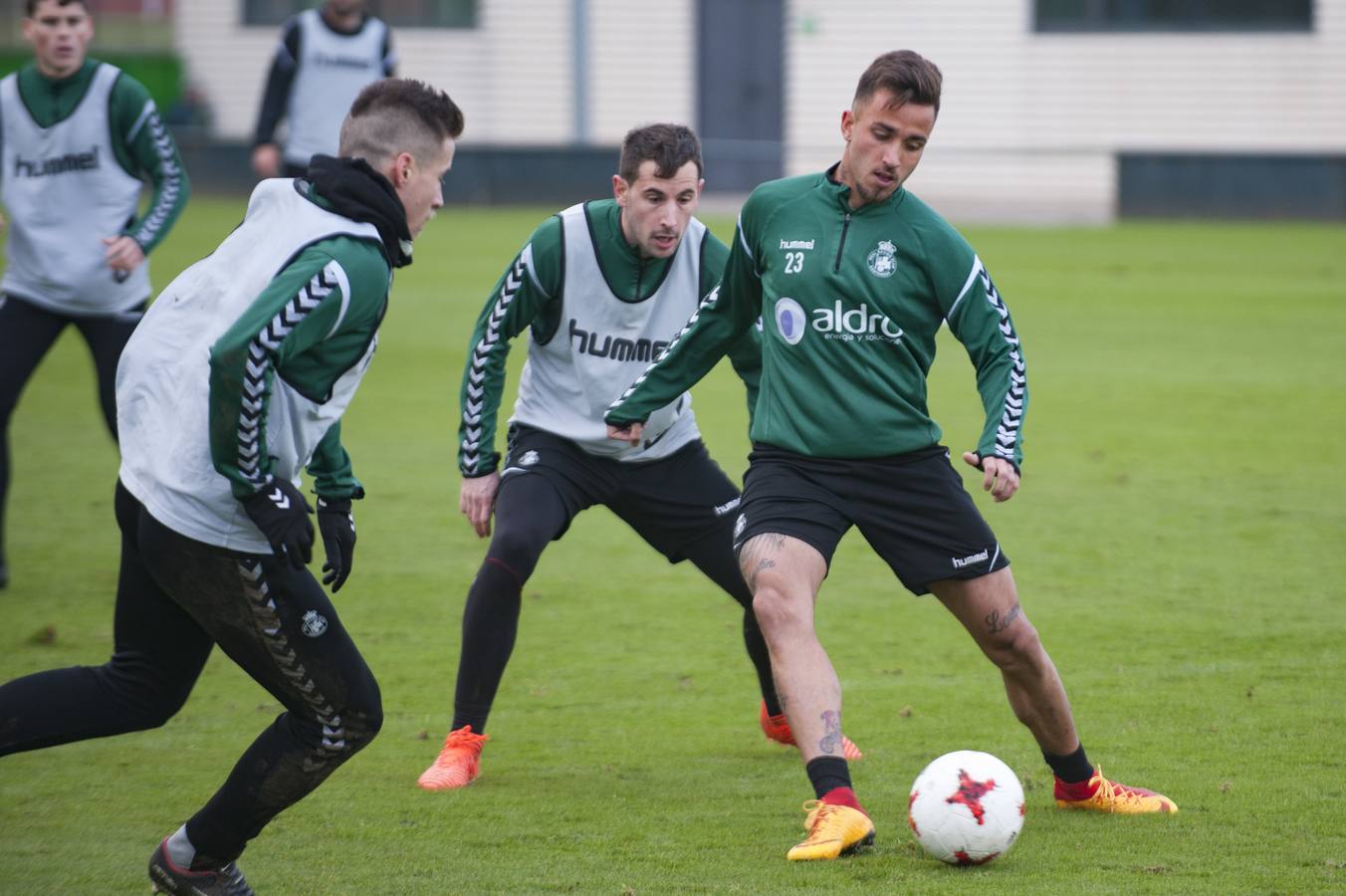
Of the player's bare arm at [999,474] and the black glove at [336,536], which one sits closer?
the black glove at [336,536]

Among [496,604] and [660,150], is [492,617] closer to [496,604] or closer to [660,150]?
[496,604]

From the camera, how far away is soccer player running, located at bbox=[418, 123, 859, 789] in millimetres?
5609

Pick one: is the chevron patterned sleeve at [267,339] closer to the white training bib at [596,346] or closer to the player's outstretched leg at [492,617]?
the player's outstretched leg at [492,617]

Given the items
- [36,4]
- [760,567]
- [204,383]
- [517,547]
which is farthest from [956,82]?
[204,383]

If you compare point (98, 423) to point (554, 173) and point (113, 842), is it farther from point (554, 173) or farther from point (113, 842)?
point (554, 173)

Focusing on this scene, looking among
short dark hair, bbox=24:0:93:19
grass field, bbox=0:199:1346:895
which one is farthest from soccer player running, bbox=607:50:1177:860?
short dark hair, bbox=24:0:93:19

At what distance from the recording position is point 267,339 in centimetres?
383

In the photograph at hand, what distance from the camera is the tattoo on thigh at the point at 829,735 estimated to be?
4570 mm

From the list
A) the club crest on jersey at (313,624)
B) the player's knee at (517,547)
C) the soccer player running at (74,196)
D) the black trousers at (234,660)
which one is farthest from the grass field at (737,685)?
the soccer player running at (74,196)

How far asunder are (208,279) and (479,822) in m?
1.87

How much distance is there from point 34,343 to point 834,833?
5.08 meters

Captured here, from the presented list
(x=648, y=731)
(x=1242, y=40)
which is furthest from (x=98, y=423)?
(x=1242, y=40)

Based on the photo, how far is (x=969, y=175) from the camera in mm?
30344

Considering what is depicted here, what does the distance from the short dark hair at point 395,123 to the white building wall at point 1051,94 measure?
80.0 feet
